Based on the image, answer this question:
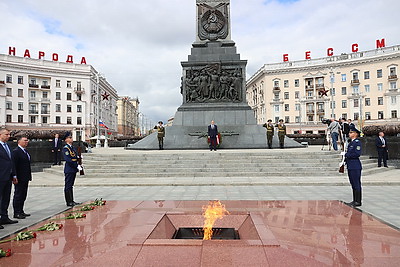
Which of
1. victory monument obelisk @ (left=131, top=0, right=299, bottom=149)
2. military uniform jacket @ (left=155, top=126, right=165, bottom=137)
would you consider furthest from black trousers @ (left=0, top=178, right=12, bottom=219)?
victory monument obelisk @ (left=131, top=0, right=299, bottom=149)

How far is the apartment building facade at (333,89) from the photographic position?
56.1 m

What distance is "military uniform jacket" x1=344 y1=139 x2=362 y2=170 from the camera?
6.57m

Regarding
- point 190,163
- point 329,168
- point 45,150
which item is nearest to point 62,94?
point 45,150

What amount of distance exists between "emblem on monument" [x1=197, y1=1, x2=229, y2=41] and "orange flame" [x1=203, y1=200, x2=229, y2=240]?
55.6 feet

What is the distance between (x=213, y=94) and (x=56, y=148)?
417 inches

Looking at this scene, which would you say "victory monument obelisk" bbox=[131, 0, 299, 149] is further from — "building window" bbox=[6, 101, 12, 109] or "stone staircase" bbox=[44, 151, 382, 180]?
"building window" bbox=[6, 101, 12, 109]

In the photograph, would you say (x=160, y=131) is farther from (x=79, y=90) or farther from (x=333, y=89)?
(x=333, y=89)

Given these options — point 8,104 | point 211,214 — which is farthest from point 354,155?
point 8,104

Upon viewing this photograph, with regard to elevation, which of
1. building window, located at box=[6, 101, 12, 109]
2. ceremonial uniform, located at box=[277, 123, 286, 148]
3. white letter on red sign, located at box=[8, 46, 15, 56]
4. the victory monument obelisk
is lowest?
ceremonial uniform, located at box=[277, 123, 286, 148]

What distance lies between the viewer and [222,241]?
3.82m

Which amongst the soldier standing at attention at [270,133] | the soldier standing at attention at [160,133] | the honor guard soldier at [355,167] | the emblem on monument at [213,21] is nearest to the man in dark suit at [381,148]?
the soldier standing at attention at [270,133]

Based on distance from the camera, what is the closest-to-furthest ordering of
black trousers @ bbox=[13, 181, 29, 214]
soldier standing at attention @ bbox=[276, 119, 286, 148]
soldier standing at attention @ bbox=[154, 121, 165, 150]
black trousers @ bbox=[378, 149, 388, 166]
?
black trousers @ bbox=[13, 181, 29, 214] → black trousers @ bbox=[378, 149, 388, 166] → soldier standing at attention @ bbox=[276, 119, 286, 148] → soldier standing at attention @ bbox=[154, 121, 165, 150]

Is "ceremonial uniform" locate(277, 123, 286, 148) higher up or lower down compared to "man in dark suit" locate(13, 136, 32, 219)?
higher up

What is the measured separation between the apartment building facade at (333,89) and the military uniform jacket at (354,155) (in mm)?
52360
